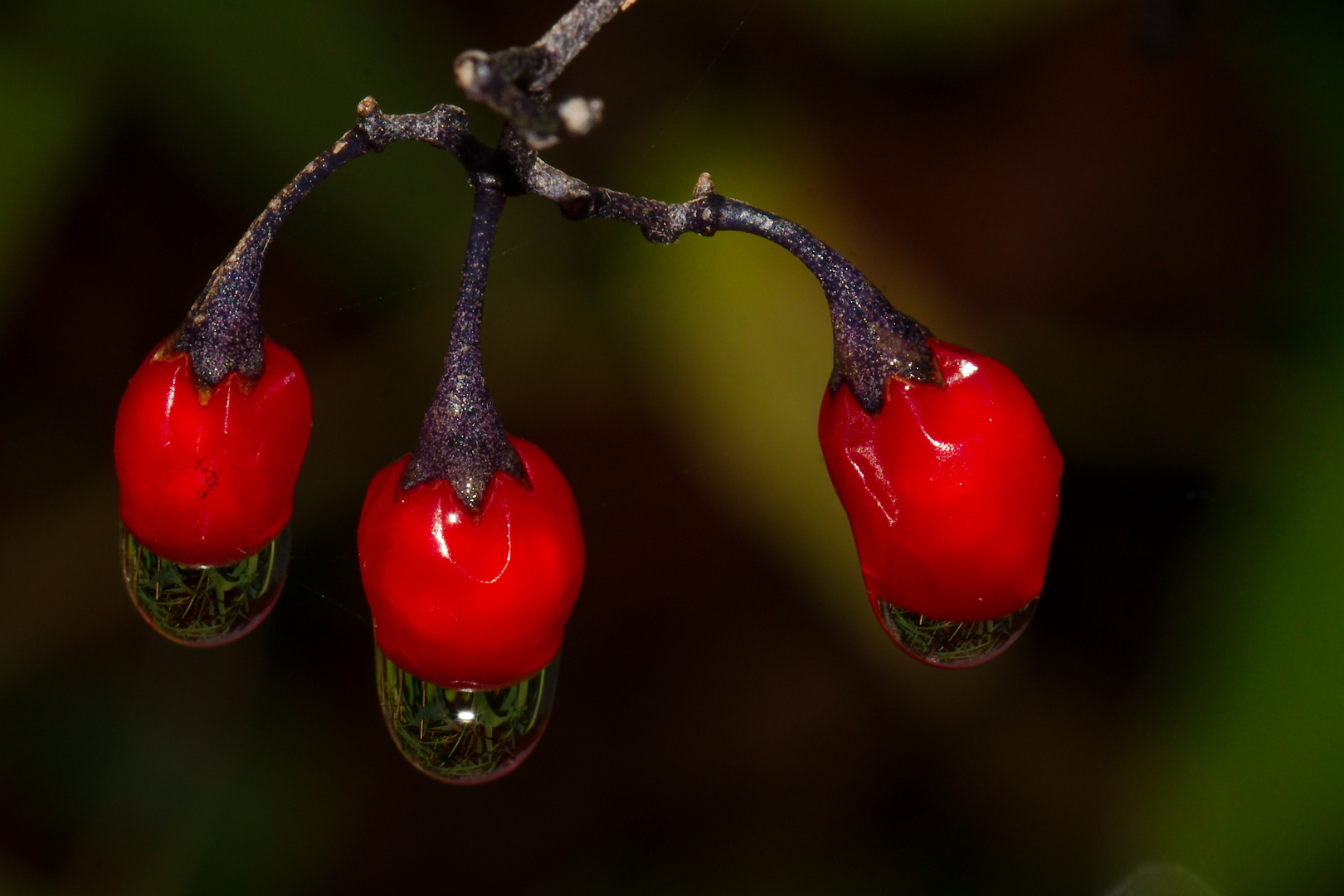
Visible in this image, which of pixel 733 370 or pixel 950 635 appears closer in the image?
pixel 950 635

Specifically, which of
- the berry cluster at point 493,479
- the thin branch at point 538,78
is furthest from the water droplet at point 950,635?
the thin branch at point 538,78

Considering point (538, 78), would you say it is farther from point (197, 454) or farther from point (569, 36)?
point (197, 454)

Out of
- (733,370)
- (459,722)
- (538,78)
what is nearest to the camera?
(538,78)

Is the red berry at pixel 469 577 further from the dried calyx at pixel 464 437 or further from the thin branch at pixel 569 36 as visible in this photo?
the thin branch at pixel 569 36

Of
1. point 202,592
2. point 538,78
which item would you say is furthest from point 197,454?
point 538,78

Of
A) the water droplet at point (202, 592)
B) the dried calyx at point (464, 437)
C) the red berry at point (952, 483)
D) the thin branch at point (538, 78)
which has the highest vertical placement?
the thin branch at point (538, 78)

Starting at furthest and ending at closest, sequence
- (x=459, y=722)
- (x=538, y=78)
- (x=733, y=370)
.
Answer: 1. (x=733, y=370)
2. (x=459, y=722)
3. (x=538, y=78)
